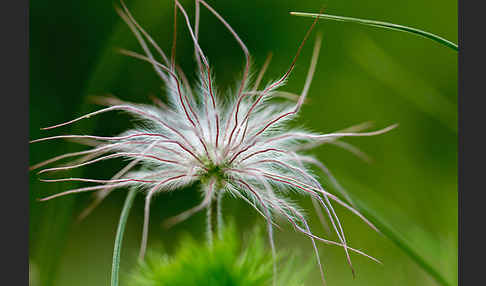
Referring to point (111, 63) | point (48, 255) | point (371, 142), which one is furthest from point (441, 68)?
point (48, 255)

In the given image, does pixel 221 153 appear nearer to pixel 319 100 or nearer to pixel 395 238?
pixel 395 238

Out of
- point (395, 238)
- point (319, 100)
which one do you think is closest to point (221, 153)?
point (395, 238)

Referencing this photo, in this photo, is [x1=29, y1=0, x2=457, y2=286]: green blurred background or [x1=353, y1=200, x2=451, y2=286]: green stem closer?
[x1=353, y1=200, x2=451, y2=286]: green stem

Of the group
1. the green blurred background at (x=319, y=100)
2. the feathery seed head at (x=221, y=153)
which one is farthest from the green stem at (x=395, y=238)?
the green blurred background at (x=319, y=100)

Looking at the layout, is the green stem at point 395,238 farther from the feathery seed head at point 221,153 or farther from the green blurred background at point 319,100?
the green blurred background at point 319,100

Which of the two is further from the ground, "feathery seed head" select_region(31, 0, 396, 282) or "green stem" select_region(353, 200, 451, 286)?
"feathery seed head" select_region(31, 0, 396, 282)

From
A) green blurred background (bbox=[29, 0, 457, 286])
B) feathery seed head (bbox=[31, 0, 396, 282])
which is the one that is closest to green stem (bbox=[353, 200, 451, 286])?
feathery seed head (bbox=[31, 0, 396, 282])

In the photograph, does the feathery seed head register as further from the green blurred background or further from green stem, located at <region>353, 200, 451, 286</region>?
the green blurred background

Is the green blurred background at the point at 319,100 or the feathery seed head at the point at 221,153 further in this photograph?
the green blurred background at the point at 319,100
